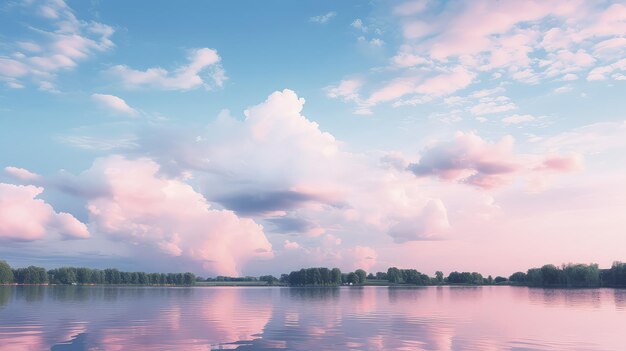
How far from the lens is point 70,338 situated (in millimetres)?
49500

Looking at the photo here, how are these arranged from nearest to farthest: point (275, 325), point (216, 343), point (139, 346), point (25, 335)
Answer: point (139, 346) < point (216, 343) < point (25, 335) < point (275, 325)

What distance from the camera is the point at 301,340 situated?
49688mm

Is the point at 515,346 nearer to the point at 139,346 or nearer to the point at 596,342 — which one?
the point at 596,342

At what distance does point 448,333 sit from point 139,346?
34863 mm

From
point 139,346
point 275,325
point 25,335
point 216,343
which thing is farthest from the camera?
point 275,325

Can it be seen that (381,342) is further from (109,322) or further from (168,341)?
(109,322)

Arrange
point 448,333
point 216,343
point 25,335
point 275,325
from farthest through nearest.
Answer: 1. point 275,325
2. point 448,333
3. point 25,335
4. point 216,343

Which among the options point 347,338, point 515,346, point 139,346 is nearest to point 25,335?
point 139,346

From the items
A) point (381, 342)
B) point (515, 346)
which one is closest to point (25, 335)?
point (381, 342)

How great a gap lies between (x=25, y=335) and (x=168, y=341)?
16.3m

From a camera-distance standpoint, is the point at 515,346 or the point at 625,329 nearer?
the point at 515,346

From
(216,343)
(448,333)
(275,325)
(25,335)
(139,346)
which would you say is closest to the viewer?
(139,346)

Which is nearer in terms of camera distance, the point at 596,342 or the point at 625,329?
the point at 596,342

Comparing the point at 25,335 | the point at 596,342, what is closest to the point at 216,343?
the point at 25,335
